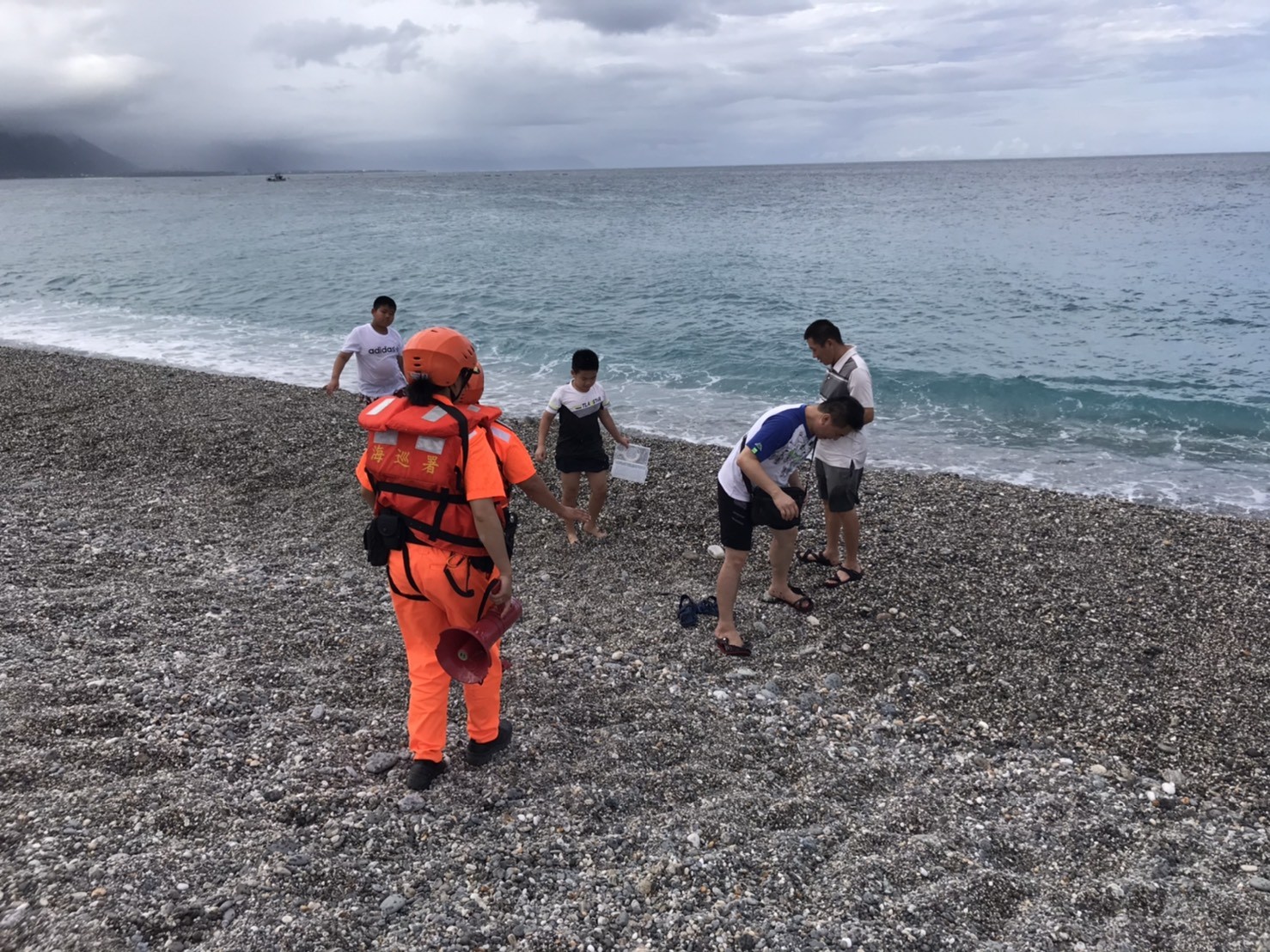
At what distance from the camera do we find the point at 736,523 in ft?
17.5

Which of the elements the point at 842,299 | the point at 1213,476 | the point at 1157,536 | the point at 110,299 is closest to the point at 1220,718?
the point at 1157,536

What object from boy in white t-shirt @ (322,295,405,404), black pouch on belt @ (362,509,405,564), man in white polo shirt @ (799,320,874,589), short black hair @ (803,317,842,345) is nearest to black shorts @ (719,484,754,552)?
man in white polo shirt @ (799,320,874,589)

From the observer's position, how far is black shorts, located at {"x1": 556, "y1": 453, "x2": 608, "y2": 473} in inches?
279

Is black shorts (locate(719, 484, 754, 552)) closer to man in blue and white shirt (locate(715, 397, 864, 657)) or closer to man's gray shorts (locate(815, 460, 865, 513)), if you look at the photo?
man in blue and white shirt (locate(715, 397, 864, 657))

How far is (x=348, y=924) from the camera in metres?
3.16

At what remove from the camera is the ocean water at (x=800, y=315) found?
44.5 feet

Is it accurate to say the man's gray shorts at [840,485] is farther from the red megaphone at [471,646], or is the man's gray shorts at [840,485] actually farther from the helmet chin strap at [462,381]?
the helmet chin strap at [462,381]

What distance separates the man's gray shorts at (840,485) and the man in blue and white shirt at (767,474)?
1.82 feet

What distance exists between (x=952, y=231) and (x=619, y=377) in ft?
127

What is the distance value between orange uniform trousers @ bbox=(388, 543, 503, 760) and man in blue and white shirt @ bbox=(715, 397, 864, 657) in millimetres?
1907

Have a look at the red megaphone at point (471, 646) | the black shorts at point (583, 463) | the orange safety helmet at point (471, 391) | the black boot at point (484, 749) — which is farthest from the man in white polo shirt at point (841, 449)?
the black boot at point (484, 749)

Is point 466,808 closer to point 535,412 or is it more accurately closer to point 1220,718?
point 1220,718

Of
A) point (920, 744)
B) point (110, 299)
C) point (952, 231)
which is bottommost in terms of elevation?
point (920, 744)

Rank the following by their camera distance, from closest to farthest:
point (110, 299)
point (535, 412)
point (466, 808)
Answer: point (466, 808) → point (535, 412) → point (110, 299)
